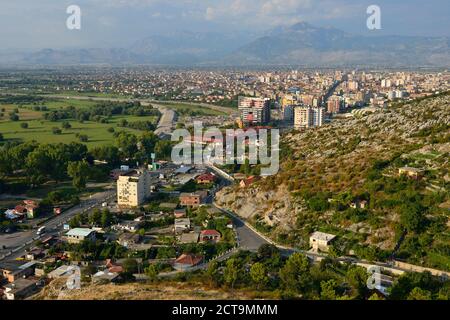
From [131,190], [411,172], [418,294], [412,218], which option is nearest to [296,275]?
[418,294]

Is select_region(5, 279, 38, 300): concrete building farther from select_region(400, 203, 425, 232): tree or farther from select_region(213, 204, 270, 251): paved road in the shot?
select_region(400, 203, 425, 232): tree

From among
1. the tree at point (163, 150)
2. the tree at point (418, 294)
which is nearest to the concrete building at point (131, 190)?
the tree at point (163, 150)

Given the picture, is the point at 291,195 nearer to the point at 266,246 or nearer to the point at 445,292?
the point at 266,246

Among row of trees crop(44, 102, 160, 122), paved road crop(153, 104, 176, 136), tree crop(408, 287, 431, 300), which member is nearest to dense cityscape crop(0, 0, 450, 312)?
tree crop(408, 287, 431, 300)

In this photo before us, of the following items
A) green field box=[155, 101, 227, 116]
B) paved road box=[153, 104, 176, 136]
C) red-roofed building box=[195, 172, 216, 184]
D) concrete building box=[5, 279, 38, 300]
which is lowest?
concrete building box=[5, 279, 38, 300]

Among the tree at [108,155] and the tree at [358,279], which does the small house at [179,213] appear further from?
the tree at [108,155]

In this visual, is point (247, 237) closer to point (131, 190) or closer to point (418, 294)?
point (131, 190)
